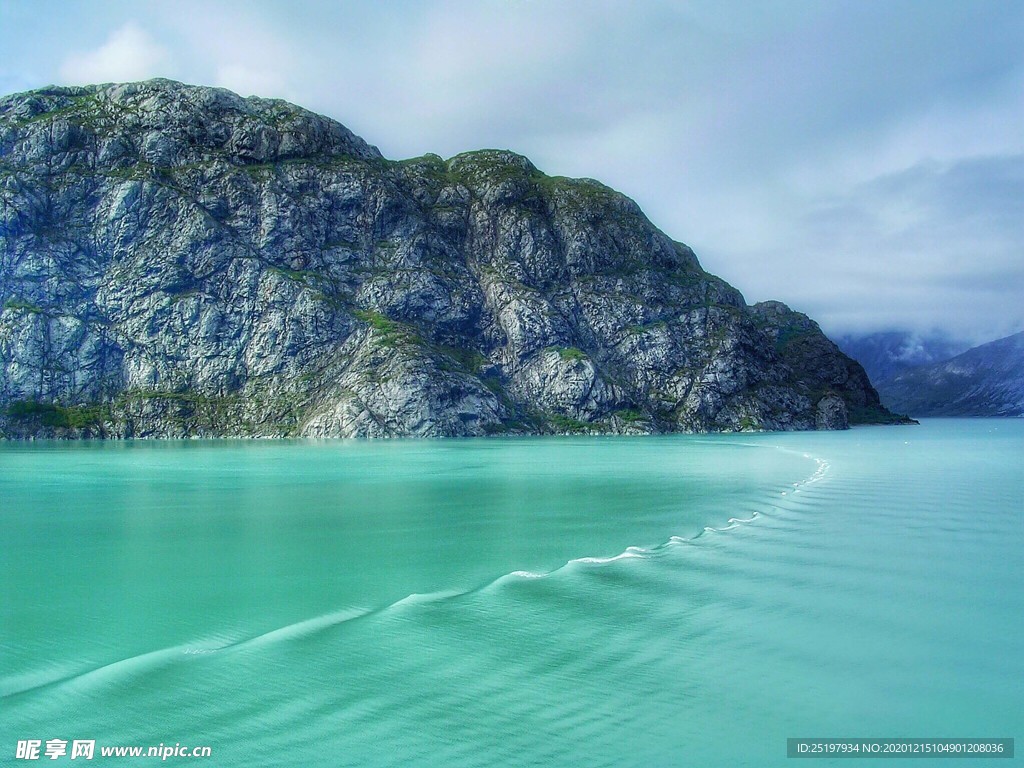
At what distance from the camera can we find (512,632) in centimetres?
1606

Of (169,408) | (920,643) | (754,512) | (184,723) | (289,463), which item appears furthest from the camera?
(169,408)

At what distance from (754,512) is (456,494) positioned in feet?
60.9

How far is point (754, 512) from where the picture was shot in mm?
35562

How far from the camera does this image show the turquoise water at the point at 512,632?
1122cm

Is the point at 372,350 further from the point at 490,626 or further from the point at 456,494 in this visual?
the point at 490,626

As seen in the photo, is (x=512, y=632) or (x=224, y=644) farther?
(x=512, y=632)

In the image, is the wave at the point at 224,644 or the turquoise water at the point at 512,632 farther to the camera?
the wave at the point at 224,644

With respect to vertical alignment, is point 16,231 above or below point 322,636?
above

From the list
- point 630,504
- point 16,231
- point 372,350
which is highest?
point 16,231

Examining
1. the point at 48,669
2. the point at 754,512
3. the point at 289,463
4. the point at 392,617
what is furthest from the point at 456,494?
the point at 289,463

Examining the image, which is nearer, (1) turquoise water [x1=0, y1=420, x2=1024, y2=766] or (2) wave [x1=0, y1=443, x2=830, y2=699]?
(1) turquoise water [x1=0, y1=420, x2=1024, y2=766]

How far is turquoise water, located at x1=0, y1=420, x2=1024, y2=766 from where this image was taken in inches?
442

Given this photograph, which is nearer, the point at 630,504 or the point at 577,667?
the point at 577,667

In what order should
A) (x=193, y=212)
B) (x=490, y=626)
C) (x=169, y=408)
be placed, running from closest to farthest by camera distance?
(x=490, y=626) < (x=169, y=408) < (x=193, y=212)
